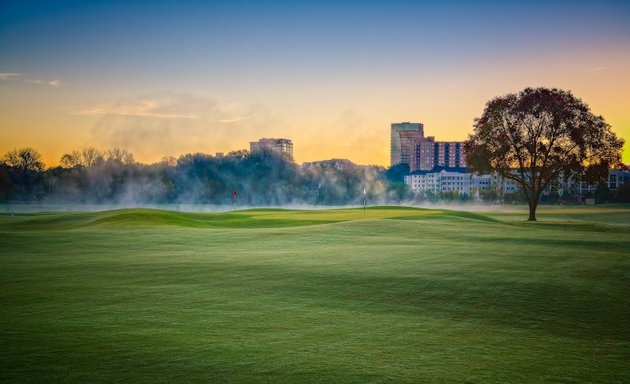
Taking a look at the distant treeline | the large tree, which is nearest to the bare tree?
the distant treeline

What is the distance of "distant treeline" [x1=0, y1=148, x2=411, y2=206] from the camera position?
12306 cm

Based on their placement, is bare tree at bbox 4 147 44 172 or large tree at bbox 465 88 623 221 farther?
bare tree at bbox 4 147 44 172

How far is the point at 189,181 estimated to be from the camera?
141500mm

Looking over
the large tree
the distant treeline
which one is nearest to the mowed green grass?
the large tree

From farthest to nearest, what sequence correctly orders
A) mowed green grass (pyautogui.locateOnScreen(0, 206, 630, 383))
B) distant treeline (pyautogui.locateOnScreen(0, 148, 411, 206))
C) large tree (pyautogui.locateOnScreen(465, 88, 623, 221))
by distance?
distant treeline (pyautogui.locateOnScreen(0, 148, 411, 206)), large tree (pyautogui.locateOnScreen(465, 88, 623, 221)), mowed green grass (pyautogui.locateOnScreen(0, 206, 630, 383))

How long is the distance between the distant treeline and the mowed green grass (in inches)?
3370

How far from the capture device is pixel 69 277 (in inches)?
698

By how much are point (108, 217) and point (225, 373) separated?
40140 millimetres

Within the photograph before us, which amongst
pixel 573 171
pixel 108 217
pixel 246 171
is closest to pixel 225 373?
pixel 108 217

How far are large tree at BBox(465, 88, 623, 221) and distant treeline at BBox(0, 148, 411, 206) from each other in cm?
4865

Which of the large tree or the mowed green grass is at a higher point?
the large tree

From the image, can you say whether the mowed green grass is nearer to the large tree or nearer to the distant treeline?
the large tree

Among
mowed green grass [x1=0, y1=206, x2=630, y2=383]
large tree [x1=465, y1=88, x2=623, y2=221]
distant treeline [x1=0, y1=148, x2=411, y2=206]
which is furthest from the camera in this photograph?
distant treeline [x1=0, y1=148, x2=411, y2=206]

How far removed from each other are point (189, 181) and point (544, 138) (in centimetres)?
10104
